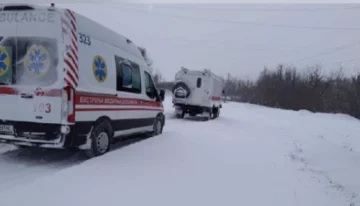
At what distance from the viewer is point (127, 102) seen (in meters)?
6.72

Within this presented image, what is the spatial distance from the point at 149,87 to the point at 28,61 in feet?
12.5

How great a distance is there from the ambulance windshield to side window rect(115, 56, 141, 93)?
1.64 m

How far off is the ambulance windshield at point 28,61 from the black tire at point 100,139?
4.43ft

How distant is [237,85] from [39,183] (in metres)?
90.6

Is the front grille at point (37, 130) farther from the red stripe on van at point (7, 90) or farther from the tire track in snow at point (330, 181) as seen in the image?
the tire track in snow at point (330, 181)

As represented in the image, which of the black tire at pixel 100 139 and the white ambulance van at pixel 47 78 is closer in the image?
the white ambulance van at pixel 47 78

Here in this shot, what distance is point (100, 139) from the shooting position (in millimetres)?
5750

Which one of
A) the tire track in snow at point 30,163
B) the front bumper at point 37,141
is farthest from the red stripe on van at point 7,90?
the tire track in snow at point 30,163

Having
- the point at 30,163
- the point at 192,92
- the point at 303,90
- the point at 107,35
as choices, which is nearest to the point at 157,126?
the point at 107,35

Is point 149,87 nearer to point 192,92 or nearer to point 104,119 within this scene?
point 104,119

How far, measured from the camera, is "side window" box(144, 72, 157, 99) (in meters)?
7.98

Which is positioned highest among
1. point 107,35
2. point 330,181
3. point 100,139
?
point 107,35

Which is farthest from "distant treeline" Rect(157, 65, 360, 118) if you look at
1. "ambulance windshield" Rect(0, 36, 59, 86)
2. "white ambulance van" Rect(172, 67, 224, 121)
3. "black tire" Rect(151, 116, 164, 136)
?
"ambulance windshield" Rect(0, 36, 59, 86)

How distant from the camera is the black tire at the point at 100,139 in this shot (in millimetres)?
5473
